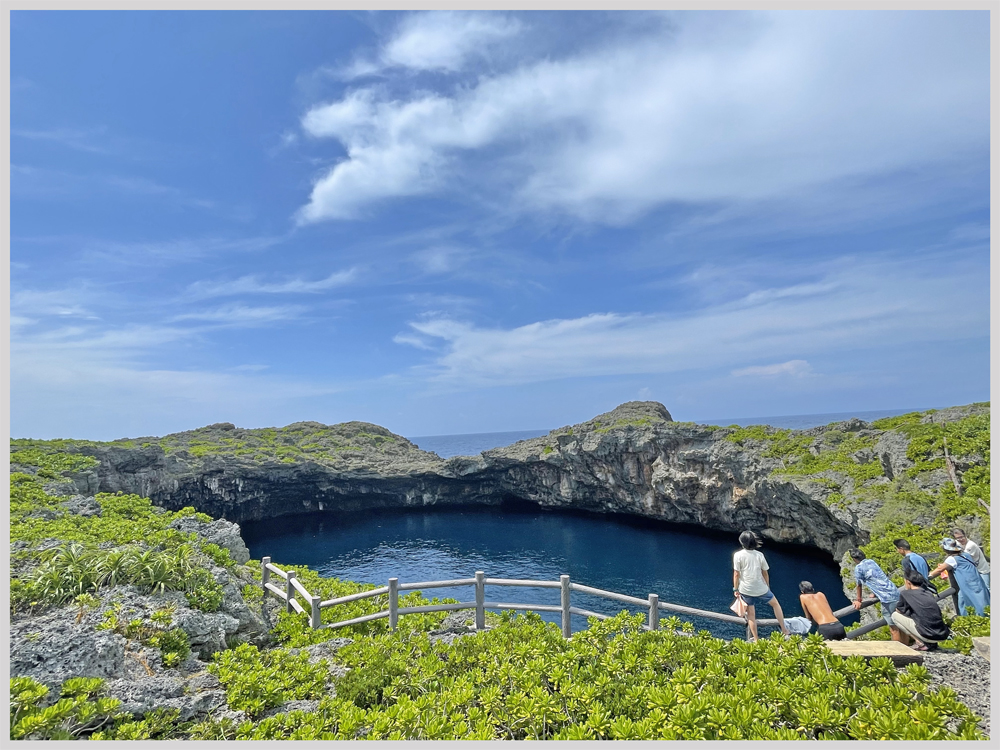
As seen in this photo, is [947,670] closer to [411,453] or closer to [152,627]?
[152,627]

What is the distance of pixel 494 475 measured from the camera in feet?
184

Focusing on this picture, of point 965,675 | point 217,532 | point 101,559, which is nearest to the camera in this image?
point 965,675

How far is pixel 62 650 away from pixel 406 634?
17.8ft

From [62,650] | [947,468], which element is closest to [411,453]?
[947,468]

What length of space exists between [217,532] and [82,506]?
17.5ft

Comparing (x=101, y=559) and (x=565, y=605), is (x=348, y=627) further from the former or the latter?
(x=101, y=559)

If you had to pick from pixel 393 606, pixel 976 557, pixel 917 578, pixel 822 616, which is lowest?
pixel 393 606

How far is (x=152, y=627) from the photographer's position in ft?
28.4

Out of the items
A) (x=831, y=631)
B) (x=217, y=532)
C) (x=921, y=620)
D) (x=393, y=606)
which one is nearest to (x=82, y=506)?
(x=217, y=532)

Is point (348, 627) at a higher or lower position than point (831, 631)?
lower

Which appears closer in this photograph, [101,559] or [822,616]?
[822,616]

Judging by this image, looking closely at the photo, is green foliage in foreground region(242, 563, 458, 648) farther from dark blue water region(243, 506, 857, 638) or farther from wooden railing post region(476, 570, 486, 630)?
dark blue water region(243, 506, 857, 638)

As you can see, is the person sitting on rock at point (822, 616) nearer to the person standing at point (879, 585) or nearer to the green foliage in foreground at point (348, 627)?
the person standing at point (879, 585)

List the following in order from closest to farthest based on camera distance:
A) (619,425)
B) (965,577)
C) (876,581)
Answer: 1. (965,577)
2. (876,581)
3. (619,425)
